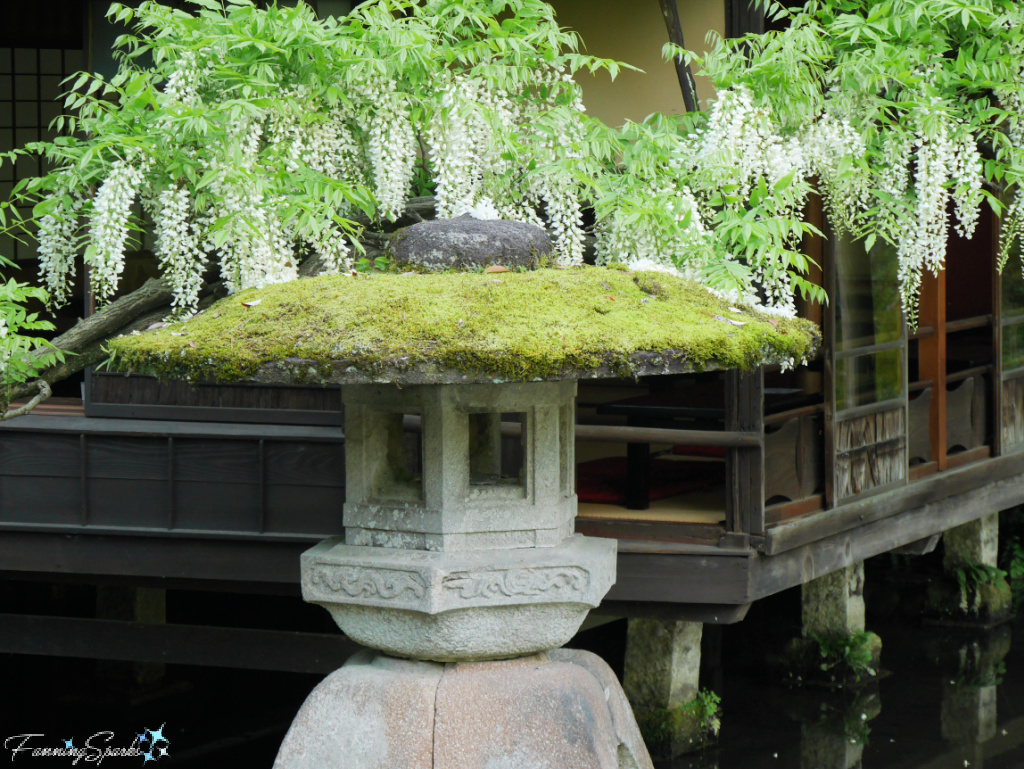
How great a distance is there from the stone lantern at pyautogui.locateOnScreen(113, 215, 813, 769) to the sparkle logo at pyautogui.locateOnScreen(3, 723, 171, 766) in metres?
3.96

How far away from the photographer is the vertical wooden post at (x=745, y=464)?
6.13 m

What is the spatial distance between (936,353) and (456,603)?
5.25 m

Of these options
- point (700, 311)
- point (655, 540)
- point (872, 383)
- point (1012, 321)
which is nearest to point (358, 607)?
point (700, 311)

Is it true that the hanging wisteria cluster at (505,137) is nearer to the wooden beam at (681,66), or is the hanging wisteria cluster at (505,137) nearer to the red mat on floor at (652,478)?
the wooden beam at (681,66)

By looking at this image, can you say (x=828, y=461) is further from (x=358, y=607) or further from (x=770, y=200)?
(x=358, y=607)

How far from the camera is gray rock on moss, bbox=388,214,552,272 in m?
3.95

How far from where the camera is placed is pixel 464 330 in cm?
342

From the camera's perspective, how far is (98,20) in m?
6.80

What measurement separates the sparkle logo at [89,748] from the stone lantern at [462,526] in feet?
13.0

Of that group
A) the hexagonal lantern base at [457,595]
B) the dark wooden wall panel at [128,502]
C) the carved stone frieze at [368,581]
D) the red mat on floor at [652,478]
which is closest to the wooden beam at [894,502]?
the red mat on floor at [652,478]

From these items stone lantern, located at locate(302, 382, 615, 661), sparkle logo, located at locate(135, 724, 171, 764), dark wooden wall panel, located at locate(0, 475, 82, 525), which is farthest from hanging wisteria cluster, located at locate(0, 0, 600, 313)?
sparkle logo, located at locate(135, 724, 171, 764)

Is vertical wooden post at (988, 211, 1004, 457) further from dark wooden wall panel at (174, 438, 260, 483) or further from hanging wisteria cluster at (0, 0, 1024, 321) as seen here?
dark wooden wall panel at (174, 438, 260, 483)

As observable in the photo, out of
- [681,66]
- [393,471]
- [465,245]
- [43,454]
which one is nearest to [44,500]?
[43,454]

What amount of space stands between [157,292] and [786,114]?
3519 millimetres
